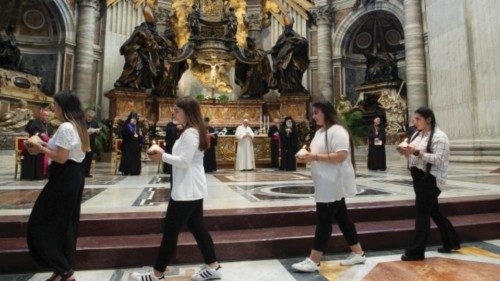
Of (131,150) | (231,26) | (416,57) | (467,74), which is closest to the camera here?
(131,150)

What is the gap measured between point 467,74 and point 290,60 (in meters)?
6.85

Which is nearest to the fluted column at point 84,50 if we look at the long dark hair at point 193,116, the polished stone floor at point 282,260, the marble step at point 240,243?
the polished stone floor at point 282,260

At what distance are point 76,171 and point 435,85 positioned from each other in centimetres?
1132

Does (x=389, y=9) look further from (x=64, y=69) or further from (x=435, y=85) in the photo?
(x=64, y=69)

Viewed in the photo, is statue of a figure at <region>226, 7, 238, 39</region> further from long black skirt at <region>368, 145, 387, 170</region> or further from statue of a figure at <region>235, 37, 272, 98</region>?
long black skirt at <region>368, 145, 387, 170</region>

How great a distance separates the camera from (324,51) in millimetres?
17125

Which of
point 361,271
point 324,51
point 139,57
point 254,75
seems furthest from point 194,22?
point 361,271

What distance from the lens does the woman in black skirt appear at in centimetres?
227

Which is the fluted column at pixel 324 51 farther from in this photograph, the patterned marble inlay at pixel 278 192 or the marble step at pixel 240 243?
the marble step at pixel 240 243

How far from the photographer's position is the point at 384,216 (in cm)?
381

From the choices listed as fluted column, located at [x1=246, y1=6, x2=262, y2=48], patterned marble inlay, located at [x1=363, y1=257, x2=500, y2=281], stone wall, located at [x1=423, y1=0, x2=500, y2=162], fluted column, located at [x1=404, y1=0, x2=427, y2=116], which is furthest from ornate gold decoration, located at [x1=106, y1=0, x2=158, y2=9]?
patterned marble inlay, located at [x1=363, y1=257, x2=500, y2=281]

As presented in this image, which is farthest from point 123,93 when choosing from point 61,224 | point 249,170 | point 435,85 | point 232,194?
point 61,224

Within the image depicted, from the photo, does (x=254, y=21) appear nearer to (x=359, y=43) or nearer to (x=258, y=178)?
(x=359, y=43)

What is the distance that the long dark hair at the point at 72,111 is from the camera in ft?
7.87
